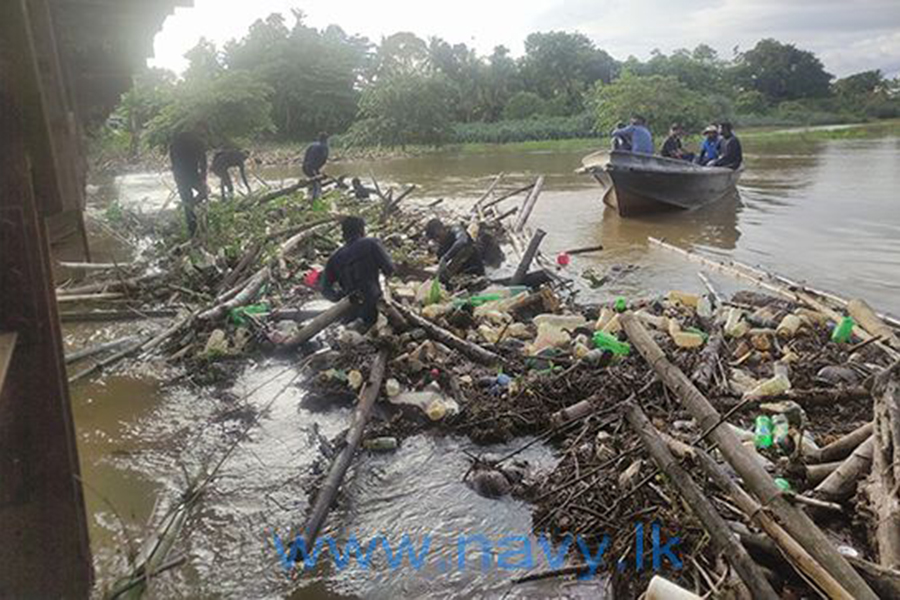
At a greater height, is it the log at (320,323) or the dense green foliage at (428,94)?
the dense green foliage at (428,94)

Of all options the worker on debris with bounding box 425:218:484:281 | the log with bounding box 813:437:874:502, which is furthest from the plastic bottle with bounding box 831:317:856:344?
the worker on debris with bounding box 425:218:484:281

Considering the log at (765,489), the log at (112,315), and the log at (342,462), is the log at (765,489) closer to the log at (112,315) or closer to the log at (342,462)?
the log at (342,462)

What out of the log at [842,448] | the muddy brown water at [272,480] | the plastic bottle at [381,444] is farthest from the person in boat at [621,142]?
the log at [842,448]

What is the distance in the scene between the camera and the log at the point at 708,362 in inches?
194

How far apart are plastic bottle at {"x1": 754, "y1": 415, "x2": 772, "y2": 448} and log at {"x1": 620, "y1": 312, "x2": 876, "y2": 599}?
1556mm

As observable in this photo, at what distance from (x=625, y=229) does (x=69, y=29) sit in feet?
34.1

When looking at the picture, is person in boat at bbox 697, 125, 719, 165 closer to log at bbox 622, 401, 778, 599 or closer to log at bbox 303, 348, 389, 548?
log at bbox 303, 348, 389, 548

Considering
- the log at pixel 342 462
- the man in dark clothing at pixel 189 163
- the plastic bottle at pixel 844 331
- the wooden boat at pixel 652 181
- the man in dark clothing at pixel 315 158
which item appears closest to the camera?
the log at pixel 342 462

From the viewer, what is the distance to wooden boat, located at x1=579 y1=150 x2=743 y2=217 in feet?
45.2

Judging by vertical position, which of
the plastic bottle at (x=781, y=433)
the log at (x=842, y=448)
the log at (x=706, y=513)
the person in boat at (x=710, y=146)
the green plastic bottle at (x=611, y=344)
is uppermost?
the person in boat at (x=710, y=146)

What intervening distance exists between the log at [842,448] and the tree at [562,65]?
5243 centimetres

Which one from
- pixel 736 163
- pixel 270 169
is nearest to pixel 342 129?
pixel 270 169

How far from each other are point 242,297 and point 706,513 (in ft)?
17.6

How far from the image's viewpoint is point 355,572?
3314mm
